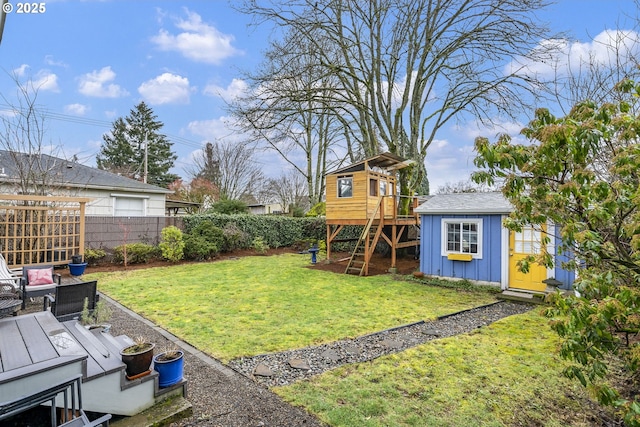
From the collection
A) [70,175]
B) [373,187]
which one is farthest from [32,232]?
[373,187]

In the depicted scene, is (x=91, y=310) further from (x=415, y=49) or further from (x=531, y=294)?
(x=415, y=49)

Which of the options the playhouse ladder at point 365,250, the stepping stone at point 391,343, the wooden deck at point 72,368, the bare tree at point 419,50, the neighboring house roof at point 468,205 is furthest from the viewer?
the bare tree at point 419,50

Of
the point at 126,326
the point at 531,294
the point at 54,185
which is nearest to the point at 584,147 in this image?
the point at 126,326

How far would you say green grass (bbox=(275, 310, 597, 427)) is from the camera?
108 inches

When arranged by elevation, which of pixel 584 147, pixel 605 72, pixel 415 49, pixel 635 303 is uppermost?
pixel 415 49

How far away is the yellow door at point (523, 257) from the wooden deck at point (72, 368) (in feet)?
25.8

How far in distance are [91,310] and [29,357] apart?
2.33 m

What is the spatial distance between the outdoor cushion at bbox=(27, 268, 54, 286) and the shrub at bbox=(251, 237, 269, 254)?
9.31 metres

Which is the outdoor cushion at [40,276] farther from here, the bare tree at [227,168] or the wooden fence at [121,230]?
the bare tree at [227,168]

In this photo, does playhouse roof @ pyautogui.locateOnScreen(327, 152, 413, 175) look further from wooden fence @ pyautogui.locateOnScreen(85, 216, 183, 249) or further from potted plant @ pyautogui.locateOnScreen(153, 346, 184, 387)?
potted plant @ pyautogui.locateOnScreen(153, 346, 184, 387)

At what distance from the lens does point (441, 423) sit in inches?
104

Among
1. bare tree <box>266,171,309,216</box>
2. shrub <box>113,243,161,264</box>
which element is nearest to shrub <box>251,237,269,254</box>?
shrub <box>113,243,161,264</box>

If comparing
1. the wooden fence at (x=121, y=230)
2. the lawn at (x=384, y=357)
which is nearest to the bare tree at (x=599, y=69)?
the lawn at (x=384, y=357)

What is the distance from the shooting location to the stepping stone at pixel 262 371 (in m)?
3.46
